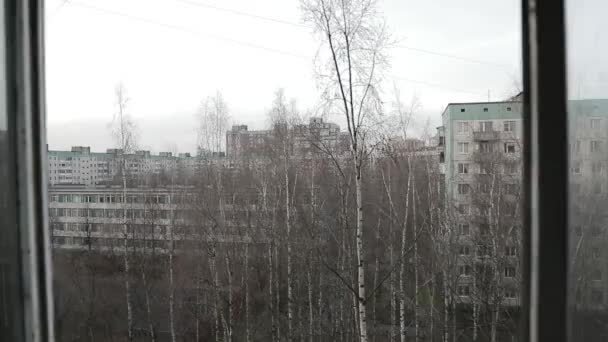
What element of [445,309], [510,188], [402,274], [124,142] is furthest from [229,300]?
[510,188]

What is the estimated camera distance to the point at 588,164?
689mm

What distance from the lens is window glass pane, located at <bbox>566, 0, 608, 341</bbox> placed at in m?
0.67

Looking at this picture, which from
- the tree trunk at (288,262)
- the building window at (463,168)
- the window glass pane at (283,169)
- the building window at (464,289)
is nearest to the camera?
the window glass pane at (283,169)

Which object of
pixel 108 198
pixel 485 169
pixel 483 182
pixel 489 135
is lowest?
pixel 108 198

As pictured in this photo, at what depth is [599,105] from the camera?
69cm

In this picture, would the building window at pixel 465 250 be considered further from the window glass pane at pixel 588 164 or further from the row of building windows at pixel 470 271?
the window glass pane at pixel 588 164

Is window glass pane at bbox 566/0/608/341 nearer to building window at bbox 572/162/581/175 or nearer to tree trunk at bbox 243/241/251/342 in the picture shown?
building window at bbox 572/162/581/175

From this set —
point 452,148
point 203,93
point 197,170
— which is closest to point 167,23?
point 203,93

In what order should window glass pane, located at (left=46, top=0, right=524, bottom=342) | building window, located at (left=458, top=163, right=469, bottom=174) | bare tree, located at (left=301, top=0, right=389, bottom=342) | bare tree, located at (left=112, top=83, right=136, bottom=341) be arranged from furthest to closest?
bare tree, located at (left=112, top=83, right=136, bottom=341) → building window, located at (left=458, top=163, right=469, bottom=174) → window glass pane, located at (left=46, top=0, right=524, bottom=342) → bare tree, located at (left=301, top=0, right=389, bottom=342)

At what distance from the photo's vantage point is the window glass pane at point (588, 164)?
2.19 feet

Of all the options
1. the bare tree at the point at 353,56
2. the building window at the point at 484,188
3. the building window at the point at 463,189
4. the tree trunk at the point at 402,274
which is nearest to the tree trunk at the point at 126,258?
the bare tree at the point at 353,56

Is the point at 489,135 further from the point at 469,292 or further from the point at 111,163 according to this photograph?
the point at 111,163

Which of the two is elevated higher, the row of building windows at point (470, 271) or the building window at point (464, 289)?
the row of building windows at point (470, 271)

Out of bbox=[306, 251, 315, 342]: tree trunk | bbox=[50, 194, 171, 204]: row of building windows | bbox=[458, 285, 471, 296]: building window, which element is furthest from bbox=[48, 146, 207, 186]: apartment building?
bbox=[458, 285, 471, 296]: building window
